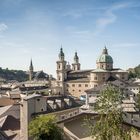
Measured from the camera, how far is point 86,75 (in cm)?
11881

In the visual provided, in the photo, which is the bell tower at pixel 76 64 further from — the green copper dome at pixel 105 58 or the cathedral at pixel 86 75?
the green copper dome at pixel 105 58

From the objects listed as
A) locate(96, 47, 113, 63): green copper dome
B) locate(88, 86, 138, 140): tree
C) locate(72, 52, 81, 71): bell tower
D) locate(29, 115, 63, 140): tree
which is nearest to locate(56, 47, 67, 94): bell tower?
locate(72, 52, 81, 71): bell tower

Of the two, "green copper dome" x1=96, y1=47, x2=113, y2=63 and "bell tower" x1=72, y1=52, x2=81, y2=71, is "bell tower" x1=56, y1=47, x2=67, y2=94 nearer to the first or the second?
"bell tower" x1=72, y1=52, x2=81, y2=71

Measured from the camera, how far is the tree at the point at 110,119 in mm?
21688

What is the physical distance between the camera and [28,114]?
42531 millimetres

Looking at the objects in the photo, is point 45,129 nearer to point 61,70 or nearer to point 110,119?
point 110,119

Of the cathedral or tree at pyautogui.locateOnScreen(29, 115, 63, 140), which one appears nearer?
tree at pyautogui.locateOnScreen(29, 115, 63, 140)

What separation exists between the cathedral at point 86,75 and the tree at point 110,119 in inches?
3159

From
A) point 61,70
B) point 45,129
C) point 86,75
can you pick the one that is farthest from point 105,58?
point 45,129

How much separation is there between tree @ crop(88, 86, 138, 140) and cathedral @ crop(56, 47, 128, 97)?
263 feet

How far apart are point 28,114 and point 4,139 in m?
4.40

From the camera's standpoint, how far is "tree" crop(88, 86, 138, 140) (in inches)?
854

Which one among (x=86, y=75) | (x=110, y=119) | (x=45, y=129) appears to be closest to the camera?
(x=110, y=119)

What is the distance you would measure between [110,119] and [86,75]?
96957 mm
